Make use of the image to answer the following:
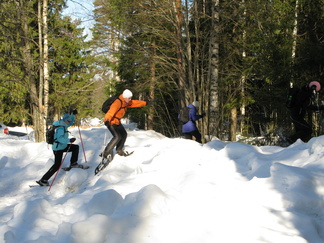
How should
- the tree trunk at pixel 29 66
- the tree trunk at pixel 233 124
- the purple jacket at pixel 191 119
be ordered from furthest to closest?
1. the tree trunk at pixel 233 124
2. the tree trunk at pixel 29 66
3. the purple jacket at pixel 191 119

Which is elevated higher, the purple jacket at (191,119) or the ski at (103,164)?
the purple jacket at (191,119)

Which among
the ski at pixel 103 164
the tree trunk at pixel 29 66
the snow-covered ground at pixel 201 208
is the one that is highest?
the tree trunk at pixel 29 66

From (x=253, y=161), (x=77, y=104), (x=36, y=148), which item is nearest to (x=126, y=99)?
(x=253, y=161)

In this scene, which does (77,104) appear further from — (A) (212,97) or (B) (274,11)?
(B) (274,11)

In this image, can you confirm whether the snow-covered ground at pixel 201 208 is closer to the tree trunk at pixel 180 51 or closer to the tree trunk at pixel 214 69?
the tree trunk at pixel 214 69

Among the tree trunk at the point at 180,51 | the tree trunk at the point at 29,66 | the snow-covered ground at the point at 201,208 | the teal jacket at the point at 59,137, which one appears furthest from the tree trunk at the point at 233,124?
the teal jacket at the point at 59,137

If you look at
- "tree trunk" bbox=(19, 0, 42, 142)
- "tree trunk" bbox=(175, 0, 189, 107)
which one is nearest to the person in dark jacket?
"tree trunk" bbox=(175, 0, 189, 107)

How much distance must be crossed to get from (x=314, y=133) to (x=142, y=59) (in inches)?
276

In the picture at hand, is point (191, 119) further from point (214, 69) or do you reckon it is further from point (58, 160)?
point (58, 160)

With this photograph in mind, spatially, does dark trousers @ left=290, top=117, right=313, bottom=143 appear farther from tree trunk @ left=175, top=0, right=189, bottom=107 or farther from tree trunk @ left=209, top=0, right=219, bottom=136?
tree trunk @ left=175, top=0, right=189, bottom=107

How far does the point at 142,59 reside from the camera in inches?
472

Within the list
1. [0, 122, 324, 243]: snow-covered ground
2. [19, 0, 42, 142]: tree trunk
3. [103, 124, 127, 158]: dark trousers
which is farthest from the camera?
[19, 0, 42, 142]: tree trunk

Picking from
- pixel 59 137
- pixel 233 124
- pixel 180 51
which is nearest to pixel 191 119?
pixel 180 51

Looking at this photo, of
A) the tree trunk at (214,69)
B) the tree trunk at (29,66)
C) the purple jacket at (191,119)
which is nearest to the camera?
the purple jacket at (191,119)
